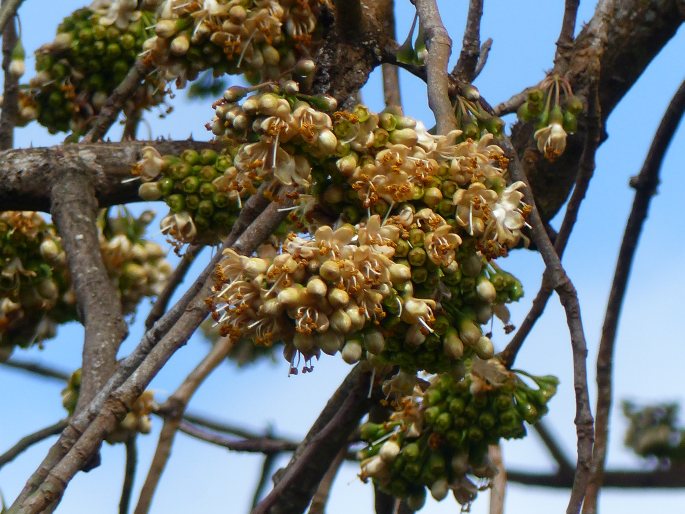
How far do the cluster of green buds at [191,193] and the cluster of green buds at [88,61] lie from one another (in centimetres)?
47

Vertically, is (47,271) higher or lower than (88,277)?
higher

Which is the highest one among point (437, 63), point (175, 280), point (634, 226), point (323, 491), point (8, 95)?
point (8, 95)

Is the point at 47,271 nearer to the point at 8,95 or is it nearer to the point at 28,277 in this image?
the point at 28,277

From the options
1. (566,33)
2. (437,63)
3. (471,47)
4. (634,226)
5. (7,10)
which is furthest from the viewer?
(566,33)

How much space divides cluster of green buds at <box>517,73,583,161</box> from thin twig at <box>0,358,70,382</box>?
1.87m

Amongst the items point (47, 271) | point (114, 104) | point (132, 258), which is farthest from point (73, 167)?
point (132, 258)

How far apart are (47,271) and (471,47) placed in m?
1.56

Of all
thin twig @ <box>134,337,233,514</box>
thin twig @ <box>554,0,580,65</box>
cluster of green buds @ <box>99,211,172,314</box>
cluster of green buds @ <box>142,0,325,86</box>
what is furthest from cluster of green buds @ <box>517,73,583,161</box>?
cluster of green buds @ <box>99,211,172,314</box>

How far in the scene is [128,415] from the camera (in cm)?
342

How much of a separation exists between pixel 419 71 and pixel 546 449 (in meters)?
1.23

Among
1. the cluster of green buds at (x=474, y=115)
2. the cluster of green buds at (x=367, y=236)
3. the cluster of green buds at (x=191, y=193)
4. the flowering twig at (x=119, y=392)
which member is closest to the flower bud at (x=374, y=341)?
the cluster of green buds at (x=367, y=236)

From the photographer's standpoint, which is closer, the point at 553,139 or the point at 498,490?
the point at 553,139

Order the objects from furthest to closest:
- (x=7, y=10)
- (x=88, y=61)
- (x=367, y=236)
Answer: (x=88, y=61) < (x=7, y=10) < (x=367, y=236)

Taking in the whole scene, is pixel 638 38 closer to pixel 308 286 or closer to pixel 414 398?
pixel 414 398
